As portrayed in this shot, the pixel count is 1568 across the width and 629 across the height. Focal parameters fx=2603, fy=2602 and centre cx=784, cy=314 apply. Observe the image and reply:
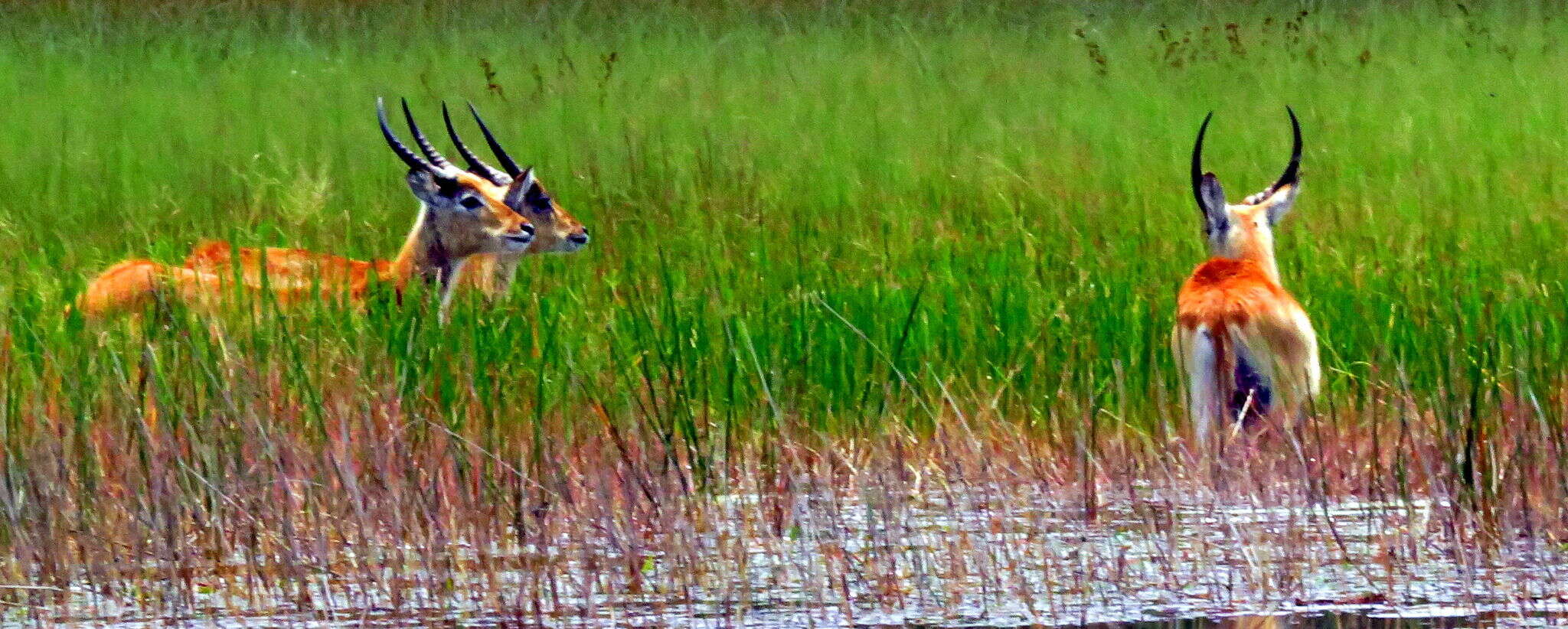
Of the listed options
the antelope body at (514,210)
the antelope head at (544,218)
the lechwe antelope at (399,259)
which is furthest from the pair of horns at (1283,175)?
the antelope head at (544,218)

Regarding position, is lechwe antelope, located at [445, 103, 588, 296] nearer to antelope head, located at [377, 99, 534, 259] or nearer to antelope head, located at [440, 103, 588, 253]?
antelope head, located at [440, 103, 588, 253]

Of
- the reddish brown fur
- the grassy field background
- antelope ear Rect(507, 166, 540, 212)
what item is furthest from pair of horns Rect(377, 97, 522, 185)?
the reddish brown fur

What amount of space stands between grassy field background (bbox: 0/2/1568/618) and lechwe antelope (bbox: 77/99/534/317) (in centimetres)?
19

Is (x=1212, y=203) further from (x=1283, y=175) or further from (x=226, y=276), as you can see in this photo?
(x=226, y=276)

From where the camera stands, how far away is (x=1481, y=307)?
7.45 metres

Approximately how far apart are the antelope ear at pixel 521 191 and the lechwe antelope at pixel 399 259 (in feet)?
0.20

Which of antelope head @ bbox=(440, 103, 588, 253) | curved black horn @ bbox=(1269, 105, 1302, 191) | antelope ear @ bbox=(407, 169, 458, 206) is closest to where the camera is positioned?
curved black horn @ bbox=(1269, 105, 1302, 191)

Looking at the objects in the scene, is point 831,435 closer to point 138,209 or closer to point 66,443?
point 66,443

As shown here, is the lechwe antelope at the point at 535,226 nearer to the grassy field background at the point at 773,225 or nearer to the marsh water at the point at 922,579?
the grassy field background at the point at 773,225

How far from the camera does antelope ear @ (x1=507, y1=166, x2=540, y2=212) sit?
9547 millimetres

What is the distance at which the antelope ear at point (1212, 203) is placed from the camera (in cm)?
786

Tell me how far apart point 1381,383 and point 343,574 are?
2473mm

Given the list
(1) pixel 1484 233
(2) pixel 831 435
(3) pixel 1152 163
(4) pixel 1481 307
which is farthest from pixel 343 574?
(3) pixel 1152 163

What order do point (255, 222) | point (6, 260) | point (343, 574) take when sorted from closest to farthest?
point (343, 574) < point (6, 260) < point (255, 222)
